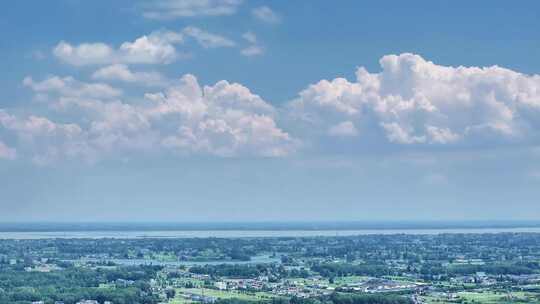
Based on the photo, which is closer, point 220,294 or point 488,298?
point 488,298

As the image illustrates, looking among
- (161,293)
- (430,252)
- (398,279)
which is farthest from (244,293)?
(430,252)

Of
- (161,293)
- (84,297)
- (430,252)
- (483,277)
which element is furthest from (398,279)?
(430,252)

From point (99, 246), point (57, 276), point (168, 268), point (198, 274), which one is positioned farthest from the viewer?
point (99, 246)

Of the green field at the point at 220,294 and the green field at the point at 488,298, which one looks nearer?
the green field at the point at 488,298

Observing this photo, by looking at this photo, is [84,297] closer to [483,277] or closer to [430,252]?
[483,277]

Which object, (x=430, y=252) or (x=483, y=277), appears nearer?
(x=483, y=277)

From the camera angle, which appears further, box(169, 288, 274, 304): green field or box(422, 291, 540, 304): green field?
box(169, 288, 274, 304): green field

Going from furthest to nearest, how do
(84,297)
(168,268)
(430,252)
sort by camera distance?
1. (430,252)
2. (168,268)
3. (84,297)

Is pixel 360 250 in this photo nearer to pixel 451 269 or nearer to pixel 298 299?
pixel 451 269

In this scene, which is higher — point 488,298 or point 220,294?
point 220,294
